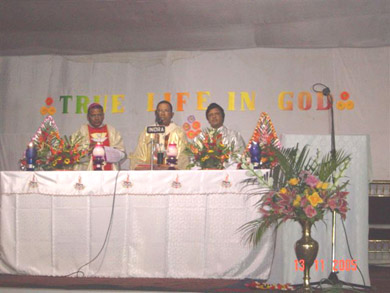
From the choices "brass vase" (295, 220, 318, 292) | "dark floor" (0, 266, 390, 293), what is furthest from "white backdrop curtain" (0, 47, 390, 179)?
"brass vase" (295, 220, 318, 292)

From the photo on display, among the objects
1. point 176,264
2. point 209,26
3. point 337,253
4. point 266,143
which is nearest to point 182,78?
point 209,26

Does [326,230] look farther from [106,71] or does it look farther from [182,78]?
[106,71]

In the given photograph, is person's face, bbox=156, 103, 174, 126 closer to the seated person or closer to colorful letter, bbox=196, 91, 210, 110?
the seated person

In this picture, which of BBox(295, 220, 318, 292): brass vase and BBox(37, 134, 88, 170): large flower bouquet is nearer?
BBox(295, 220, 318, 292): brass vase

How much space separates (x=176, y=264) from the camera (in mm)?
5453

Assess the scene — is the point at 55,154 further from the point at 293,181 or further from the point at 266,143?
the point at 293,181

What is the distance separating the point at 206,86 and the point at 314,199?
4783 mm

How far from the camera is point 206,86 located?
873cm

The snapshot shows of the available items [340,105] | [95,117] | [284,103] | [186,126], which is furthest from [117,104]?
[340,105]

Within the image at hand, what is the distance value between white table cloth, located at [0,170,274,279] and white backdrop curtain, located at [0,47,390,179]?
331 cm

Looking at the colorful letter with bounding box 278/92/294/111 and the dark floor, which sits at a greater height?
the colorful letter with bounding box 278/92/294/111

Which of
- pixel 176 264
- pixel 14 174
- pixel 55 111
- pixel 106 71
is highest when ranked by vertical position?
pixel 106 71

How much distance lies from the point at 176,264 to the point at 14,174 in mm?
1826

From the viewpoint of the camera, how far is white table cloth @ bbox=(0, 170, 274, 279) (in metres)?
5.40
